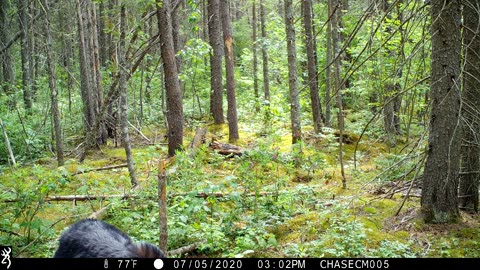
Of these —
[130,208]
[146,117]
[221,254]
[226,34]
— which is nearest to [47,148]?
[146,117]

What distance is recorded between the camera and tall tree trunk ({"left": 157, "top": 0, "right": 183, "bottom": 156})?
10.2 meters

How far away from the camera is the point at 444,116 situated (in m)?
5.35

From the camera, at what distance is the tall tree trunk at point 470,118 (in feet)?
18.6

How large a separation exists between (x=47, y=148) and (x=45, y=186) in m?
8.99

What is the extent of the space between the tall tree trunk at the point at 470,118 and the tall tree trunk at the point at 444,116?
→ 16.7 inches

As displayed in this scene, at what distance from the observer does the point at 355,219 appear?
6137 mm

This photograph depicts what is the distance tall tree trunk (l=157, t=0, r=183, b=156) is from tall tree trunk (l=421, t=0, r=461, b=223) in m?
6.24

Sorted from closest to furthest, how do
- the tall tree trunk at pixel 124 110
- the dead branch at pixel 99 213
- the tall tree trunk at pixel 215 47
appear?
the dead branch at pixel 99 213, the tall tree trunk at pixel 124 110, the tall tree trunk at pixel 215 47

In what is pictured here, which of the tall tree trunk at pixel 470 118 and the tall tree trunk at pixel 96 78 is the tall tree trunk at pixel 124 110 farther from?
the tall tree trunk at pixel 470 118

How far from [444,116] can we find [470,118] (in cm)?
82

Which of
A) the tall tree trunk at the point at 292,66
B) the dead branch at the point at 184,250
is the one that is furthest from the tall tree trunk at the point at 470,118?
the tall tree trunk at the point at 292,66
